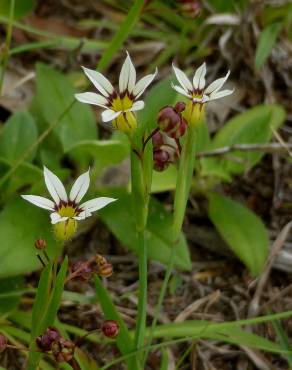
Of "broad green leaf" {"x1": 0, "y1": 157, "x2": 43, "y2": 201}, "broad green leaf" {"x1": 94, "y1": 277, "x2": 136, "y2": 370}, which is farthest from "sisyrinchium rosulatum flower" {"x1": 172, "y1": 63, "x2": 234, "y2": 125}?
"broad green leaf" {"x1": 0, "y1": 157, "x2": 43, "y2": 201}

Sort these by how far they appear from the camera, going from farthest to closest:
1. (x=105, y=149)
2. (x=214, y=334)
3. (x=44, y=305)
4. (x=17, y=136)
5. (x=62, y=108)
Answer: (x=62, y=108)
(x=17, y=136)
(x=105, y=149)
(x=214, y=334)
(x=44, y=305)

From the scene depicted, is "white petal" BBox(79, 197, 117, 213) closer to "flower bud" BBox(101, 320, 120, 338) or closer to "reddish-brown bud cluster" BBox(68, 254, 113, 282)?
"reddish-brown bud cluster" BBox(68, 254, 113, 282)

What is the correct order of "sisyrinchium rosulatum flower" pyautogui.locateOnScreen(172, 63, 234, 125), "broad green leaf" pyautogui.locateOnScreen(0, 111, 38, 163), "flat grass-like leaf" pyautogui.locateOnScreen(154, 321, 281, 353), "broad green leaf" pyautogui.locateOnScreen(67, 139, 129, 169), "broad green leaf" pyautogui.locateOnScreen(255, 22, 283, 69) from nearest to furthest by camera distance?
"sisyrinchium rosulatum flower" pyautogui.locateOnScreen(172, 63, 234, 125) → "flat grass-like leaf" pyautogui.locateOnScreen(154, 321, 281, 353) → "broad green leaf" pyautogui.locateOnScreen(67, 139, 129, 169) → "broad green leaf" pyautogui.locateOnScreen(0, 111, 38, 163) → "broad green leaf" pyautogui.locateOnScreen(255, 22, 283, 69)

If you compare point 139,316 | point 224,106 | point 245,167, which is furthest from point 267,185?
point 139,316

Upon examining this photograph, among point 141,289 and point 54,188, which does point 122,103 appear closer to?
point 54,188

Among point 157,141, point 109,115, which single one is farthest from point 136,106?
point 157,141

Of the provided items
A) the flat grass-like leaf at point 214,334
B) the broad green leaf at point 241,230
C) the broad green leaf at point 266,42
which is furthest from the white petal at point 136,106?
the broad green leaf at point 266,42
